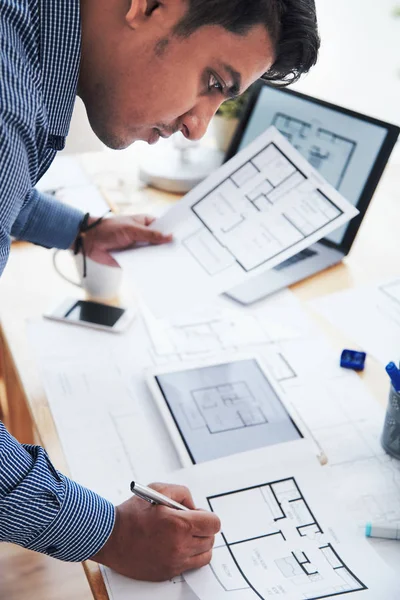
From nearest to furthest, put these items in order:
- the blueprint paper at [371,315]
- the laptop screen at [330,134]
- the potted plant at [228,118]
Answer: the blueprint paper at [371,315]
the laptop screen at [330,134]
the potted plant at [228,118]

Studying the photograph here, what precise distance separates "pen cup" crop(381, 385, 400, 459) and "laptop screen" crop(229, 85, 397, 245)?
0.48 meters

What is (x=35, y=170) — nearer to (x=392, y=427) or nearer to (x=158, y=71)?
(x=158, y=71)

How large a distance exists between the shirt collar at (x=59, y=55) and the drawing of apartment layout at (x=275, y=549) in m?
0.48

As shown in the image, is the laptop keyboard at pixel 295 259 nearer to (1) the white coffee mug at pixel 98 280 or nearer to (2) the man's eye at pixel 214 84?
(1) the white coffee mug at pixel 98 280

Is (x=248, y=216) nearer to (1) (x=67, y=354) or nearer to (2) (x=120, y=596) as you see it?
(1) (x=67, y=354)

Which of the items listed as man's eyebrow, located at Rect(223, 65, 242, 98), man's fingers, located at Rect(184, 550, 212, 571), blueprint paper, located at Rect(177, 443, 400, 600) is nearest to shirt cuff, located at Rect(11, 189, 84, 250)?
man's eyebrow, located at Rect(223, 65, 242, 98)

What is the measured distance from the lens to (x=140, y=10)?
73 cm

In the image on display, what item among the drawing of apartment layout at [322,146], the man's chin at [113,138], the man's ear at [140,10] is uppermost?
the man's ear at [140,10]

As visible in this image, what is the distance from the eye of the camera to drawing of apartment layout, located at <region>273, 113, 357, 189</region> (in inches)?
48.1

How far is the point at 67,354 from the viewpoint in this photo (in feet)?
3.24

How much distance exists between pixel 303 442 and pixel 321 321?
294 millimetres

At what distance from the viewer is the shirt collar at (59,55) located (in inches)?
27.6

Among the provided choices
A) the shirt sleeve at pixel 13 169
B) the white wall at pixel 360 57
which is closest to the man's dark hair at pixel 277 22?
the shirt sleeve at pixel 13 169

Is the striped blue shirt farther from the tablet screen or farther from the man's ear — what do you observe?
the tablet screen
